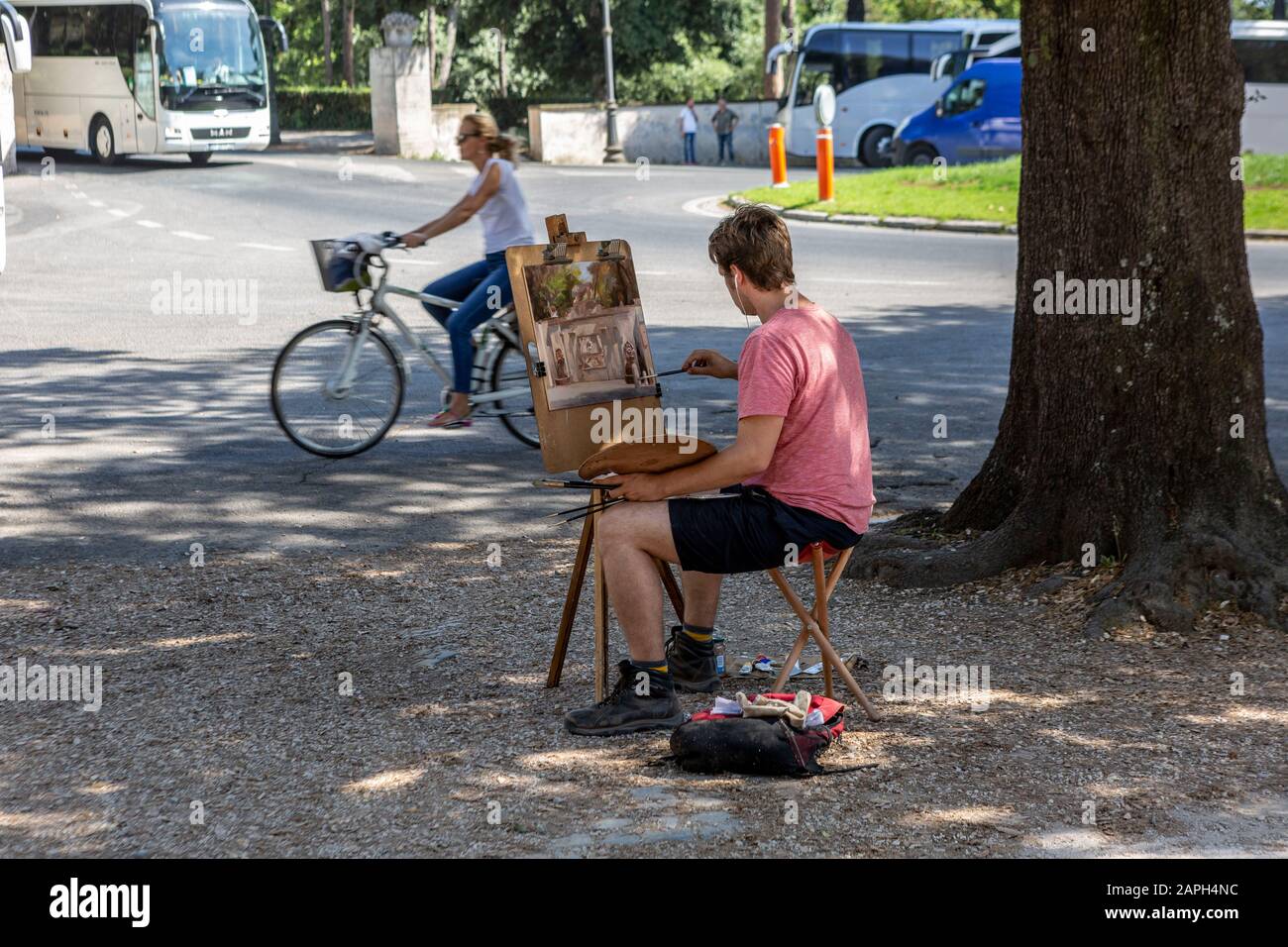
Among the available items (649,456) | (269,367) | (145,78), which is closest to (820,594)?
(649,456)

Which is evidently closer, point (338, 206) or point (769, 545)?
point (769, 545)

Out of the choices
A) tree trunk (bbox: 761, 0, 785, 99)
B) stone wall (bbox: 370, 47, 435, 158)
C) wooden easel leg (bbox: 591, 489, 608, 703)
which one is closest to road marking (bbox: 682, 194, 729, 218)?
stone wall (bbox: 370, 47, 435, 158)

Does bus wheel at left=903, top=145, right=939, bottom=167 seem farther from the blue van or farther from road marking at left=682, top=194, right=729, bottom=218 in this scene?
road marking at left=682, top=194, right=729, bottom=218

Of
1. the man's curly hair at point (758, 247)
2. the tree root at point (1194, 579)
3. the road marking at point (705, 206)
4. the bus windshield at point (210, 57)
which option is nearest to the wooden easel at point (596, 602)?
the man's curly hair at point (758, 247)

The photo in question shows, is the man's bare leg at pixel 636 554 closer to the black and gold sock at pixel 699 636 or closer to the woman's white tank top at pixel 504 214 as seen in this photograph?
the black and gold sock at pixel 699 636

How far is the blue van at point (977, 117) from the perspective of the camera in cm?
3300

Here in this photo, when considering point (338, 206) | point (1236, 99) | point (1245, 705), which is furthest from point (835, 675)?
point (338, 206)

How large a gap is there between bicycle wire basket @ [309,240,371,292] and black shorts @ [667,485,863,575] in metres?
4.27

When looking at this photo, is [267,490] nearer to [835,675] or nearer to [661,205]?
[835,675]

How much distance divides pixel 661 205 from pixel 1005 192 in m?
5.40

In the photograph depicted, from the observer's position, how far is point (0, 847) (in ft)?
13.8

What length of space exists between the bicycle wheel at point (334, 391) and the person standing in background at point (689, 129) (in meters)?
34.1

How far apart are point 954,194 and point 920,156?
423 inches

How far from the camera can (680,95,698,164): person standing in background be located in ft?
138
